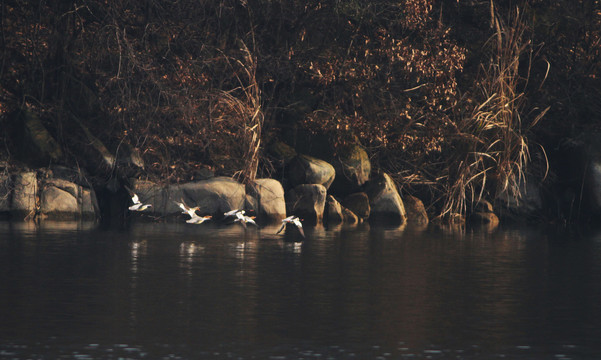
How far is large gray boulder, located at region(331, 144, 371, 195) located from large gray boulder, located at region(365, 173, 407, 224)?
0.82 metres

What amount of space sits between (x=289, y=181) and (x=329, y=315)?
2216 cm

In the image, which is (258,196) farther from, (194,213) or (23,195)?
(23,195)

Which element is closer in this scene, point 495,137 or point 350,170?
point 495,137

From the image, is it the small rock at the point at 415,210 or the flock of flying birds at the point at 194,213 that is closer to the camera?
the flock of flying birds at the point at 194,213

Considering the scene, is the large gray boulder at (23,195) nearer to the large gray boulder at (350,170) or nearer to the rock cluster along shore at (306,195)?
the rock cluster along shore at (306,195)

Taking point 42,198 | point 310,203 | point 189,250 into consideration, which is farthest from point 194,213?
point 189,250

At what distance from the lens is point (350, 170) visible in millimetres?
36062

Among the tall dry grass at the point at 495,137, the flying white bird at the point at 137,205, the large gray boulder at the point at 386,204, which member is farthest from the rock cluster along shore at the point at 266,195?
the tall dry grass at the point at 495,137

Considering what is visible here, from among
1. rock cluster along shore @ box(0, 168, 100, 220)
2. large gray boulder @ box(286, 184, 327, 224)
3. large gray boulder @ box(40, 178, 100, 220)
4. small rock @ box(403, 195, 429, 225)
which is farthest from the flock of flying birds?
small rock @ box(403, 195, 429, 225)

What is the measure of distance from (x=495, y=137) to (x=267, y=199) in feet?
25.4

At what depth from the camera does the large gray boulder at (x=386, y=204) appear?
3475 cm

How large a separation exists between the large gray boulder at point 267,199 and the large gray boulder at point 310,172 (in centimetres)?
167

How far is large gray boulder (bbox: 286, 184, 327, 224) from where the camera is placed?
34.1m

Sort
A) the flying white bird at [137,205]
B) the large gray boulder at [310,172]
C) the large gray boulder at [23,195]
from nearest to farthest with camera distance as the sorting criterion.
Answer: the flying white bird at [137,205], the large gray boulder at [23,195], the large gray boulder at [310,172]
